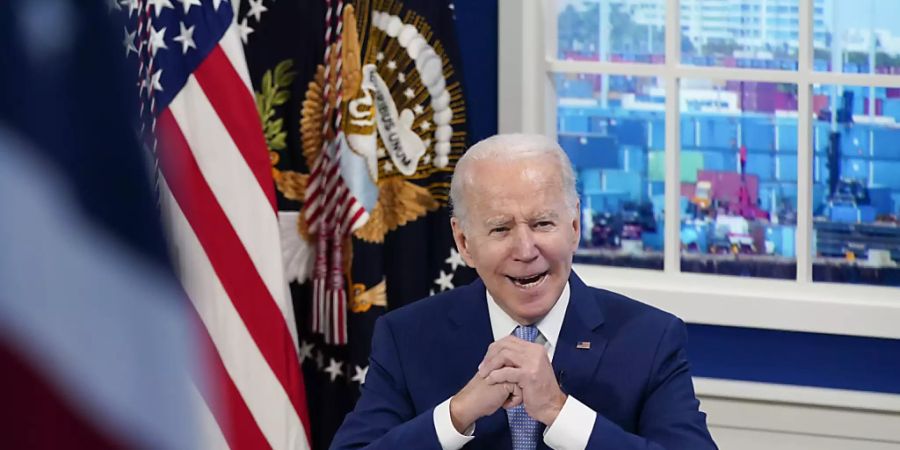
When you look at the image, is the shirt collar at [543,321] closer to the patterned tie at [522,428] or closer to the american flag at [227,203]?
the patterned tie at [522,428]

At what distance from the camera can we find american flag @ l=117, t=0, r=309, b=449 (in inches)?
116

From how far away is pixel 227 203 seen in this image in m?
3.02

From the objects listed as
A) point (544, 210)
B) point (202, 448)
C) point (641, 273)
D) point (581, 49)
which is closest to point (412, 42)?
point (581, 49)

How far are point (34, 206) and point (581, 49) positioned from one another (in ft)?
9.71

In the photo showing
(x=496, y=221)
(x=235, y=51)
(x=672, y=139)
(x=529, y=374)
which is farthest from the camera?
(x=672, y=139)

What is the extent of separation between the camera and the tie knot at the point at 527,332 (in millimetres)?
2051

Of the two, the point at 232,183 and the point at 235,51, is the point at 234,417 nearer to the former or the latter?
the point at 232,183

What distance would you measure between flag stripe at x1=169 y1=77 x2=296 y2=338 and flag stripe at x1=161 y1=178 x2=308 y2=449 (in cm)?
10

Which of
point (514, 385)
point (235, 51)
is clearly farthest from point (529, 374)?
point (235, 51)

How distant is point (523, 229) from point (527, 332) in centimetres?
18

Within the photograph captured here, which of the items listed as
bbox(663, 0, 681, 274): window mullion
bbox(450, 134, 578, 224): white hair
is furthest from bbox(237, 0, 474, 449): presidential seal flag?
bbox(450, 134, 578, 224): white hair

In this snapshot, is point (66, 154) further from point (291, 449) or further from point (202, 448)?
point (291, 449)

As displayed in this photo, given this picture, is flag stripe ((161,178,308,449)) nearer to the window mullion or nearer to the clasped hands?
the window mullion

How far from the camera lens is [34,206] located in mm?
679
